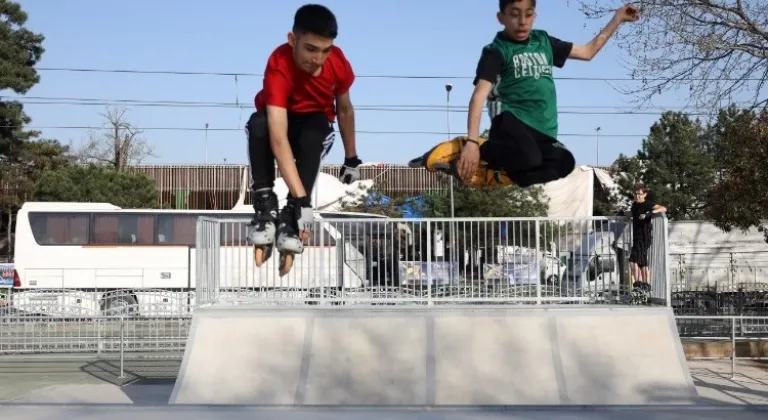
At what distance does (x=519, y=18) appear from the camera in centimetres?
677

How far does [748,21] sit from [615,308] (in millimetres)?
8175

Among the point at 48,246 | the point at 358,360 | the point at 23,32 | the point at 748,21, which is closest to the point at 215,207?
the point at 23,32

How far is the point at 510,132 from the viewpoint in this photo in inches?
262

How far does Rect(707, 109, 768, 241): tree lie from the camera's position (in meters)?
17.5

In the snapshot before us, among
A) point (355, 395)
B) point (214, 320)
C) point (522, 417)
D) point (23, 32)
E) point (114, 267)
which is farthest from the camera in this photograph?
point (23, 32)

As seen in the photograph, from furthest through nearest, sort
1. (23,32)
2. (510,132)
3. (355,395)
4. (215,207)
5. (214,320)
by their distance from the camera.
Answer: (215,207) < (23,32) < (214,320) < (355,395) < (510,132)

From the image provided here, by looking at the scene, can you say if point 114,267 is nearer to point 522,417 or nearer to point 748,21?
point 748,21

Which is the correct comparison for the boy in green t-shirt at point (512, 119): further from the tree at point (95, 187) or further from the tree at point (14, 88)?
the tree at point (95, 187)

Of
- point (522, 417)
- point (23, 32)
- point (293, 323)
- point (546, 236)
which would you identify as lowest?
point (522, 417)

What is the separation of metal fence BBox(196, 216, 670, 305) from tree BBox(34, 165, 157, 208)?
29.1 m

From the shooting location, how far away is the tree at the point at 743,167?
17516 mm

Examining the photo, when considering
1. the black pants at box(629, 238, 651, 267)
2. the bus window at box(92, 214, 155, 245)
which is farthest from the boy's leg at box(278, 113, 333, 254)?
the bus window at box(92, 214, 155, 245)

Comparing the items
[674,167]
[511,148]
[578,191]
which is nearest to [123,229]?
[578,191]

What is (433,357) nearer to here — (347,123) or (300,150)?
(347,123)
